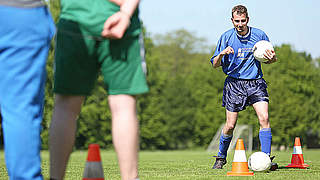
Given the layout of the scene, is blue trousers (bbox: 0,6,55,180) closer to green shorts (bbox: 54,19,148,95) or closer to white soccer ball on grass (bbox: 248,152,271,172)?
green shorts (bbox: 54,19,148,95)

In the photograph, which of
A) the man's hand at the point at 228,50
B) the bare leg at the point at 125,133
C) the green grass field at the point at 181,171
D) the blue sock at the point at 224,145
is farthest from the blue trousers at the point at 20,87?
the blue sock at the point at 224,145

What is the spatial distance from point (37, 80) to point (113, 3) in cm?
77

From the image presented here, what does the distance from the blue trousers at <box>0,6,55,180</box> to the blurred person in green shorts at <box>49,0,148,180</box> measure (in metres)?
0.36

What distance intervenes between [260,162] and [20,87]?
4.42m

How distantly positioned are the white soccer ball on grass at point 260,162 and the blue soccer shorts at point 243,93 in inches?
44.2

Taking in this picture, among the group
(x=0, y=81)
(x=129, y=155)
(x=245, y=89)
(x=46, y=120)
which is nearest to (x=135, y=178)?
(x=129, y=155)

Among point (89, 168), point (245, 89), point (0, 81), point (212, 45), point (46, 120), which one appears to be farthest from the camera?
point (212, 45)

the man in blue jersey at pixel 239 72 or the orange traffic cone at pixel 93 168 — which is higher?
the man in blue jersey at pixel 239 72

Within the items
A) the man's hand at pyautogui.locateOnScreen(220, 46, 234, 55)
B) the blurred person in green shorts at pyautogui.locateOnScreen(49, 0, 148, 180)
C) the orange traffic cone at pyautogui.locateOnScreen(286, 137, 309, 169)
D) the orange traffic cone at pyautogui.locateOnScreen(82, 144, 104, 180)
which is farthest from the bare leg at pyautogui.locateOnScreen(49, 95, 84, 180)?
the orange traffic cone at pyautogui.locateOnScreen(286, 137, 309, 169)

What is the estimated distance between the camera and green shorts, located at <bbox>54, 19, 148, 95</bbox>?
3.42 metres

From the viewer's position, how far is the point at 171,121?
46062 millimetres

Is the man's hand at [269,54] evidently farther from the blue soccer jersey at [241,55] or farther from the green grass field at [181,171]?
the green grass field at [181,171]

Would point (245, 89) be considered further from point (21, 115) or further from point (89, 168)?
point (21, 115)

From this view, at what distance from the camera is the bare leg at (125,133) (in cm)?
344
